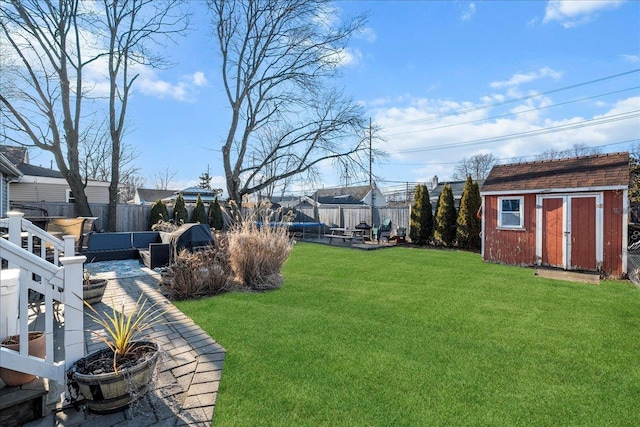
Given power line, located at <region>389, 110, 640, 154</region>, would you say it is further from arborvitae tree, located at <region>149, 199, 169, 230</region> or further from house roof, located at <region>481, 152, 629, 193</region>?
arborvitae tree, located at <region>149, 199, 169, 230</region>

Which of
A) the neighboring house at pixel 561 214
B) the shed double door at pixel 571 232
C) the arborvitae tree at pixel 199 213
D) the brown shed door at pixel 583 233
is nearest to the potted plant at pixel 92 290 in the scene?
the neighboring house at pixel 561 214

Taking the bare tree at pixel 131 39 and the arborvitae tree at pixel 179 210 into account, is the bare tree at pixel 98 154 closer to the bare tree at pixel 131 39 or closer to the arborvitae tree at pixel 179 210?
the bare tree at pixel 131 39

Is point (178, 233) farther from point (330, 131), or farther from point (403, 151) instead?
point (403, 151)

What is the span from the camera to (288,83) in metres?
15.0

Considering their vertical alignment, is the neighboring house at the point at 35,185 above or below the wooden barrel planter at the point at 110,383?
above

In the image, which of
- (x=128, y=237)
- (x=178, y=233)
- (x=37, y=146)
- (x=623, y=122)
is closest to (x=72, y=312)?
(x=178, y=233)

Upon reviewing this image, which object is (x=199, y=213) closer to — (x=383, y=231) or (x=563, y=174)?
(x=383, y=231)

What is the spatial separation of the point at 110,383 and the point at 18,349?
2.28 feet

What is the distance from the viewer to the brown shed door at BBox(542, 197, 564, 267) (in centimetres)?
733

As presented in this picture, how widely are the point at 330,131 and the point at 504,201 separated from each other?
357 inches

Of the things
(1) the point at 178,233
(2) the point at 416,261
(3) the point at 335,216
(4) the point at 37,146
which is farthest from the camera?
(3) the point at 335,216

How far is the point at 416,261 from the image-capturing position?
8.37m

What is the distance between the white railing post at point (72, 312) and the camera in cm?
199

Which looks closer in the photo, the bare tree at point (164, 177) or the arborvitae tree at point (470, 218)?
the arborvitae tree at point (470, 218)
